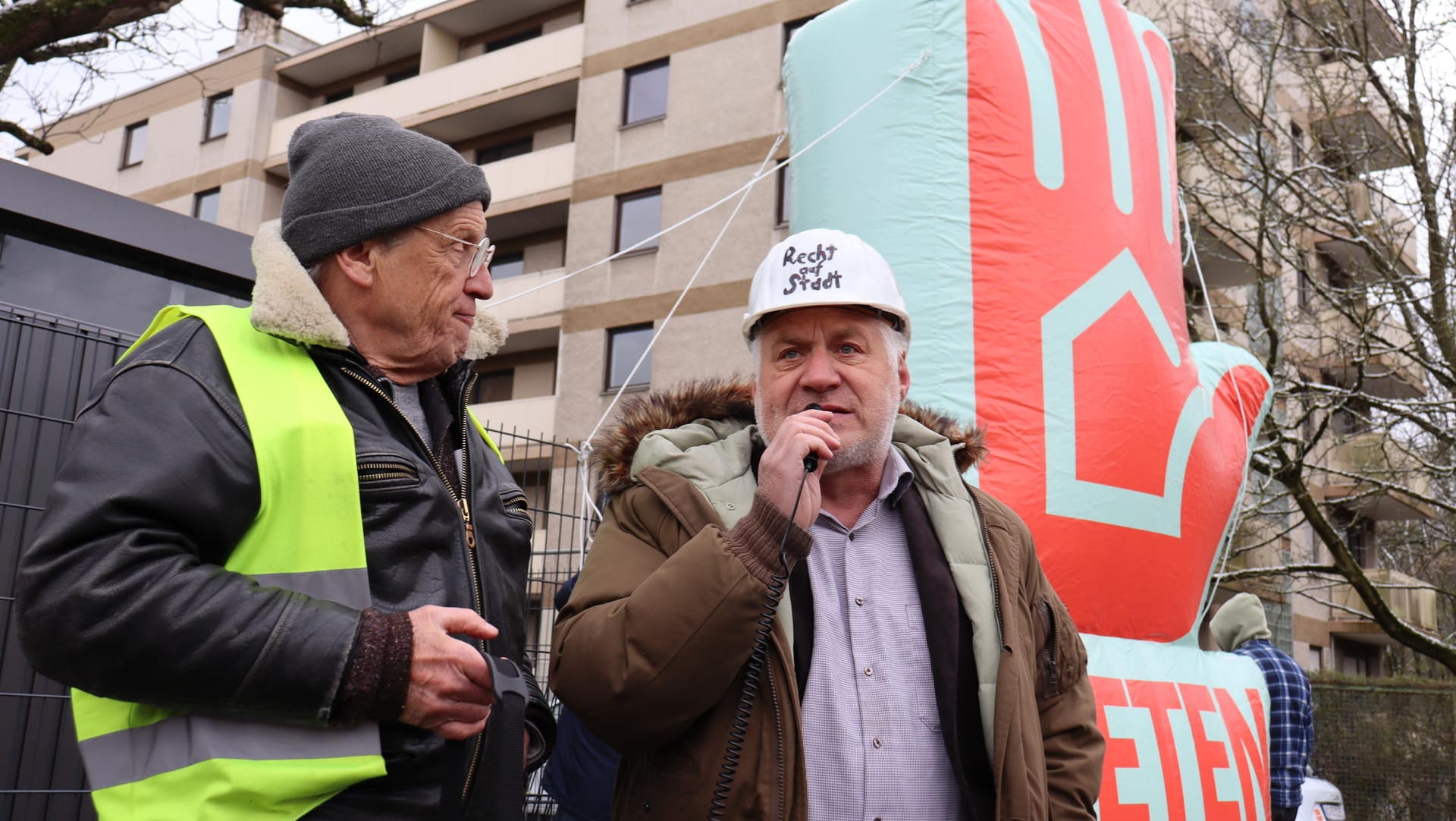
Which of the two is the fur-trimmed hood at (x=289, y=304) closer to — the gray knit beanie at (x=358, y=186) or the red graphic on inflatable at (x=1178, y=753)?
the gray knit beanie at (x=358, y=186)

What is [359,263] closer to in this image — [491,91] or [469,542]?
[469,542]

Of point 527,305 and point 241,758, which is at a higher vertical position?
point 527,305

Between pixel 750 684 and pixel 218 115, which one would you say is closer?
pixel 750 684

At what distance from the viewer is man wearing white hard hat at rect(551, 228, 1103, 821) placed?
2236 mm

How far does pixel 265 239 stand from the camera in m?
2.13

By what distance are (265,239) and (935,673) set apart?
59.5 inches

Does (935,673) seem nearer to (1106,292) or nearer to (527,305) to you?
(1106,292)

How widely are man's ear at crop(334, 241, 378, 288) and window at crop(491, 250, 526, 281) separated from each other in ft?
71.0

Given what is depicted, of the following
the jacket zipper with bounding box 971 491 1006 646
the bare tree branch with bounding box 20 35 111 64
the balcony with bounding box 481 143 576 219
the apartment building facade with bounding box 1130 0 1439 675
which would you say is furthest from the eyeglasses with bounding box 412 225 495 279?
the balcony with bounding box 481 143 576 219

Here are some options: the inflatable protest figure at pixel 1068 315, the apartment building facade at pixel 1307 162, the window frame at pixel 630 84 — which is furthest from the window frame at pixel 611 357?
the inflatable protest figure at pixel 1068 315

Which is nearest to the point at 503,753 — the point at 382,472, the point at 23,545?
the point at 382,472

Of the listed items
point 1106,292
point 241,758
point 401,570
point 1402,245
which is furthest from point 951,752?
point 1402,245

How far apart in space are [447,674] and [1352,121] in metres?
12.6

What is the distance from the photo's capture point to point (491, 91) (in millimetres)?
23172
